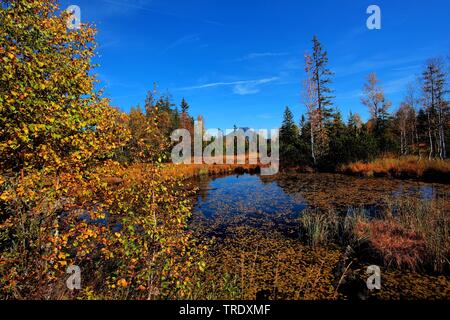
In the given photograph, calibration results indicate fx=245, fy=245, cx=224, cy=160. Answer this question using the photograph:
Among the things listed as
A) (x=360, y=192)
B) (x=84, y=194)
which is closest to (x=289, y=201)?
(x=360, y=192)

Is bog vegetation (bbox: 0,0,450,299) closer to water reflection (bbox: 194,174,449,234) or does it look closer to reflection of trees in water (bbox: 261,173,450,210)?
water reflection (bbox: 194,174,449,234)

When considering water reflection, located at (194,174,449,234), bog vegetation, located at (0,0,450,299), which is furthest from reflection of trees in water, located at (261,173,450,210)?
bog vegetation, located at (0,0,450,299)

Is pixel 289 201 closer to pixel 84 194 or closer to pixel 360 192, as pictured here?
pixel 360 192

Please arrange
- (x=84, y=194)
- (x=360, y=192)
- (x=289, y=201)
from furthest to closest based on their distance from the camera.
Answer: (x=360, y=192)
(x=289, y=201)
(x=84, y=194)

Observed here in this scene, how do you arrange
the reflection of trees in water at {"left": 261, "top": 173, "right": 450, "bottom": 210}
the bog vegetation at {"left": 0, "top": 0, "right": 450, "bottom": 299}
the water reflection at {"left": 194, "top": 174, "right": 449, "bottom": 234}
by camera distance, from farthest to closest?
the reflection of trees in water at {"left": 261, "top": 173, "right": 450, "bottom": 210} → the water reflection at {"left": 194, "top": 174, "right": 449, "bottom": 234} → the bog vegetation at {"left": 0, "top": 0, "right": 450, "bottom": 299}

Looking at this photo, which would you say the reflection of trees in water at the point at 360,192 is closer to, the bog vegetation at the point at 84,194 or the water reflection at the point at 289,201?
the water reflection at the point at 289,201

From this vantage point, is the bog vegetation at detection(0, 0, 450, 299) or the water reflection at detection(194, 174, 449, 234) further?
the water reflection at detection(194, 174, 449, 234)

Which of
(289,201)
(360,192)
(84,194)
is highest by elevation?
(84,194)

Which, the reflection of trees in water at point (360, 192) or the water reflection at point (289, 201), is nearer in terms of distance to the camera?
the water reflection at point (289, 201)

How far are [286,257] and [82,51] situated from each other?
6.69 metres

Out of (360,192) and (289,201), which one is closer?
(289,201)

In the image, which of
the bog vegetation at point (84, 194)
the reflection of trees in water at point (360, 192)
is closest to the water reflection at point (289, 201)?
the reflection of trees in water at point (360, 192)

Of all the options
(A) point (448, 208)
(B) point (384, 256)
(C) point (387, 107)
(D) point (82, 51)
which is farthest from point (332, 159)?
(D) point (82, 51)
